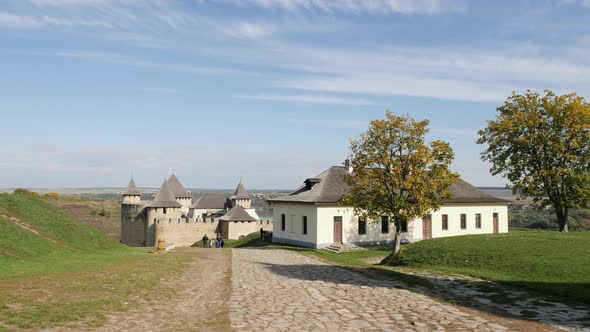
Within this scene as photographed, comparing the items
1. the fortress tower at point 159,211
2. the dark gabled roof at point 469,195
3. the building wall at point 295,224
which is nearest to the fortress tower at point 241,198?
the fortress tower at point 159,211

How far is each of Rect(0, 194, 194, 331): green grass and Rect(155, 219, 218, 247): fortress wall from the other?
29.9 metres

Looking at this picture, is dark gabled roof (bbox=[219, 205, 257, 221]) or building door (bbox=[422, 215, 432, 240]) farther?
dark gabled roof (bbox=[219, 205, 257, 221])

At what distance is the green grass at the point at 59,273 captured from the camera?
32.9 feet

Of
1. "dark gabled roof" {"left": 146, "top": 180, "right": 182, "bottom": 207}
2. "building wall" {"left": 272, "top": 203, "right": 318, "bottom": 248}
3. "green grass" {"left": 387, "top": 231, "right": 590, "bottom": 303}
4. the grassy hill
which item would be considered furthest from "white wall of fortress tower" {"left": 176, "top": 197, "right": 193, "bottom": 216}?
"green grass" {"left": 387, "top": 231, "right": 590, "bottom": 303}

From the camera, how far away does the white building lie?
37.7 meters

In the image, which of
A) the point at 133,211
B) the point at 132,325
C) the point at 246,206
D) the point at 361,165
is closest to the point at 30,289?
the point at 132,325

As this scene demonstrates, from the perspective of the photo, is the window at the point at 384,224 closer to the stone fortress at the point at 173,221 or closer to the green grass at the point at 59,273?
the green grass at the point at 59,273

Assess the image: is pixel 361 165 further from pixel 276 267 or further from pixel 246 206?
pixel 246 206

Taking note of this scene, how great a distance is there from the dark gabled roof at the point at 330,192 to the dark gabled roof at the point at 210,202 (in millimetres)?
50657

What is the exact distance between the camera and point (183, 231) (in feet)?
201

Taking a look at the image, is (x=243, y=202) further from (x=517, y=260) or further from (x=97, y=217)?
(x=517, y=260)

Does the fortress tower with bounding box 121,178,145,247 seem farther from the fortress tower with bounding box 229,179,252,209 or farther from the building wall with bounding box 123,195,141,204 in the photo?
the fortress tower with bounding box 229,179,252,209

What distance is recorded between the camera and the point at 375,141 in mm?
29250

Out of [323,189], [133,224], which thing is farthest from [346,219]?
[133,224]
